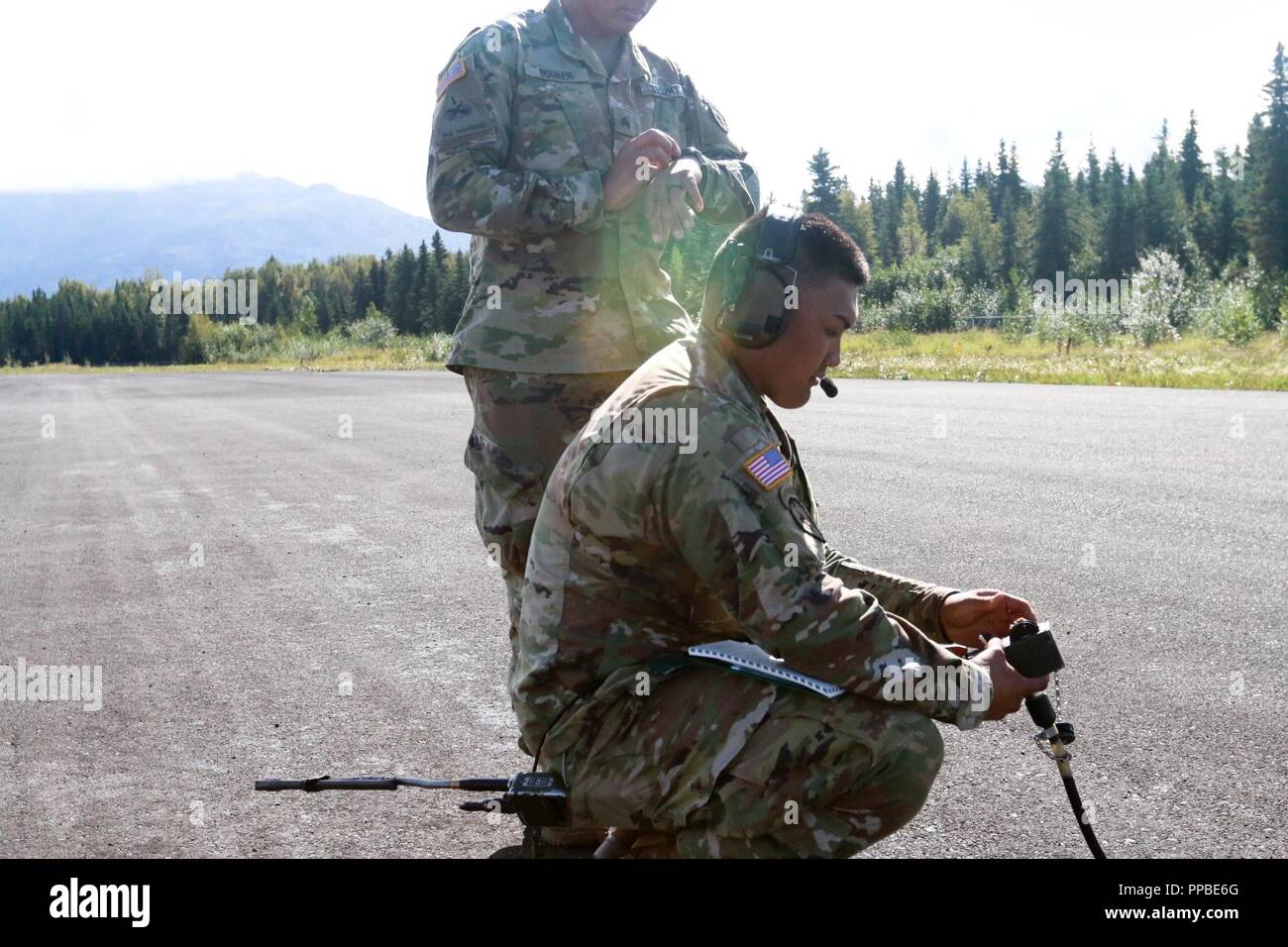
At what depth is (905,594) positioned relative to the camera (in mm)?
2877

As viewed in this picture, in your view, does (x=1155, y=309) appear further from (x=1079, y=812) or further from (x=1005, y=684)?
(x=1005, y=684)

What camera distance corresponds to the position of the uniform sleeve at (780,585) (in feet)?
7.48

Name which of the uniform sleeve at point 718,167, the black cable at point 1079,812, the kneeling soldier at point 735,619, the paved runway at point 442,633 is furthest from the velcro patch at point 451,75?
the black cable at point 1079,812

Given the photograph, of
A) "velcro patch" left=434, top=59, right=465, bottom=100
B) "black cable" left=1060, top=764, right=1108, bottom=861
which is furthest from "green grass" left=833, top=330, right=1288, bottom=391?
"velcro patch" left=434, top=59, right=465, bottom=100

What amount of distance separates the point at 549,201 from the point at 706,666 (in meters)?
1.37

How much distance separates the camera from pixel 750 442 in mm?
2312

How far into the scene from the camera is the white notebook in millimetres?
2369

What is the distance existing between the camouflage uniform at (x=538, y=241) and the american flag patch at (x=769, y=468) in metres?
1.04

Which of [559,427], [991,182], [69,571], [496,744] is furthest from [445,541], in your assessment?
[991,182]

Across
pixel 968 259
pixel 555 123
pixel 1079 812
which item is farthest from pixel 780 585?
pixel 968 259

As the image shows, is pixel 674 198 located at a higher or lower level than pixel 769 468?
higher

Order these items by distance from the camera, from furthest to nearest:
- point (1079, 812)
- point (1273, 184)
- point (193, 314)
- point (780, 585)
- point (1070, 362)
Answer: point (193, 314)
point (1273, 184)
point (1070, 362)
point (1079, 812)
point (780, 585)

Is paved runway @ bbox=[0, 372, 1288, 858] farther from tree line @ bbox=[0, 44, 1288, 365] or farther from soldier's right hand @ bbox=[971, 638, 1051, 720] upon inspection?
tree line @ bbox=[0, 44, 1288, 365]
